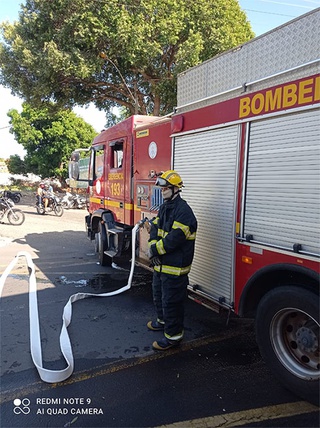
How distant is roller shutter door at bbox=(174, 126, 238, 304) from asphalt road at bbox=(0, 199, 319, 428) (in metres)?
0.65

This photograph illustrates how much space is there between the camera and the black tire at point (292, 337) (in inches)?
97.0

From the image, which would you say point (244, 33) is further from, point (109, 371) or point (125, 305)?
point (109, 371)

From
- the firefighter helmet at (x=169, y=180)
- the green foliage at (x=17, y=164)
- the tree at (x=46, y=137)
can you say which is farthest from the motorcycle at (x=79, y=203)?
the firefighter helmet at (x=169, y=180)

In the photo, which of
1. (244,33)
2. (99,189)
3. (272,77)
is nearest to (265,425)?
Result: (272,77)

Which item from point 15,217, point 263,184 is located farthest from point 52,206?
A: point 263,184

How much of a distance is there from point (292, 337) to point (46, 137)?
26460mm

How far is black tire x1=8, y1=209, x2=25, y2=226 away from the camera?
40.2 feet

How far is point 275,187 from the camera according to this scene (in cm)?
270

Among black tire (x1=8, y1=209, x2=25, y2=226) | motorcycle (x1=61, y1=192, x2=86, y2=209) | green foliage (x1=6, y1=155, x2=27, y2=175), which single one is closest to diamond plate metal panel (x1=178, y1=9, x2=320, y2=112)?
black tire (x1=8, y1=209, x2=25, y2=226)

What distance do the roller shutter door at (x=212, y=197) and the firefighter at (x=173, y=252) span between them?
29 cm

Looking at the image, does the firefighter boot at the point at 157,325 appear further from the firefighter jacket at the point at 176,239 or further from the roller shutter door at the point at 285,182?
the roller shutter door at the point at 285,182

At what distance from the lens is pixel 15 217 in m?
12.4

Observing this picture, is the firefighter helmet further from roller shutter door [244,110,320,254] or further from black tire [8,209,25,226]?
black tire [8,209,25,226]

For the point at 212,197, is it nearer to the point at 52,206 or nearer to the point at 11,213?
the point at 11,213
